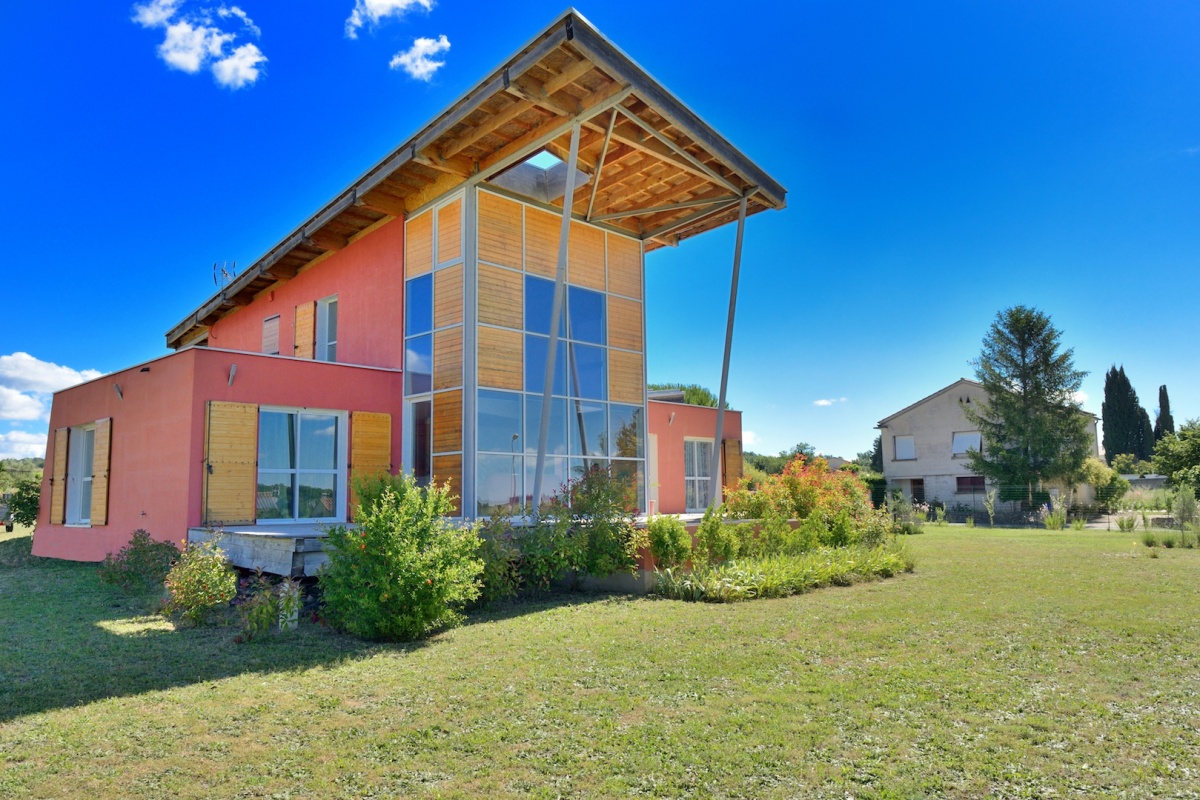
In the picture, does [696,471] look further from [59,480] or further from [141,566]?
[59,480]

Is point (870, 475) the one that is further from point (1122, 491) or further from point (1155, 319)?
point (1155, 319)

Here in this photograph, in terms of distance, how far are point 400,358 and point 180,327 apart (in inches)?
469

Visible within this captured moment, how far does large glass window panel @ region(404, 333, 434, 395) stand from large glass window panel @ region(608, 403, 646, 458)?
3389mm

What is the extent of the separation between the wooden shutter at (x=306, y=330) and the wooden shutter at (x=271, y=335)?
1062mm

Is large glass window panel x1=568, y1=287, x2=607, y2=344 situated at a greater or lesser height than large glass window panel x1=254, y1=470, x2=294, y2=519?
greater

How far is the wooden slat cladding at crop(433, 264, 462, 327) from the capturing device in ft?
39.4

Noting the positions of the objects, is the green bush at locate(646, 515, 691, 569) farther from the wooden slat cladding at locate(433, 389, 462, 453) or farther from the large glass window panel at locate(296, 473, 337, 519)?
the large glass window panel at locate(296, 473, 337, 519)

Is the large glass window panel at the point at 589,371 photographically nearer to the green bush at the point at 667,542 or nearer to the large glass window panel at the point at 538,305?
the large glass window panel at the point at 538,305

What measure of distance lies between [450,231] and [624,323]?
12.4 feet

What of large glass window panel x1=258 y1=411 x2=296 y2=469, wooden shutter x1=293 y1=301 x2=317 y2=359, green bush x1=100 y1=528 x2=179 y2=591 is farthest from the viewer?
wooden shutter x1=293 y1=301 x2=317 y2=359

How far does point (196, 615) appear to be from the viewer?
284 inches

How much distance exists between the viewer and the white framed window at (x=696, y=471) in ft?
59.1

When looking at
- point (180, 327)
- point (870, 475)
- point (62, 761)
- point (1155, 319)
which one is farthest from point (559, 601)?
point (870, 475)

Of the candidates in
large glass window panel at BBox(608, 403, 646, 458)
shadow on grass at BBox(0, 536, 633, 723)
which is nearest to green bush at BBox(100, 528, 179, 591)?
shadow on grass at BBox(0, 536, 633, 723)
